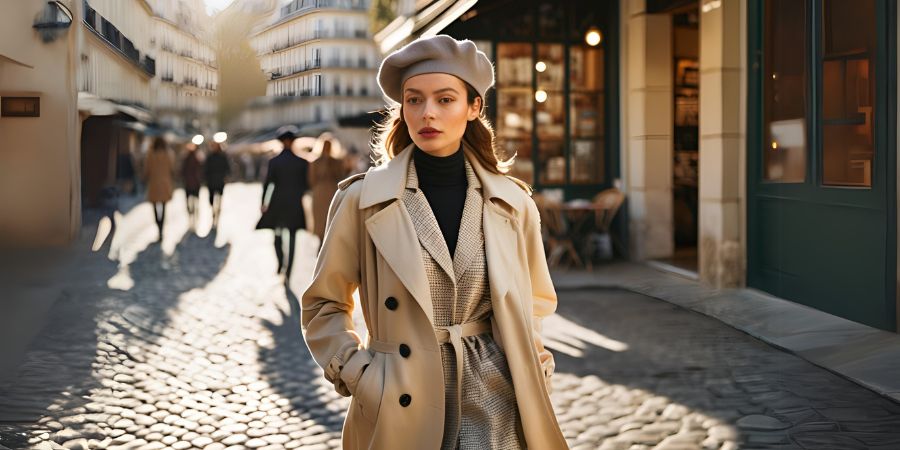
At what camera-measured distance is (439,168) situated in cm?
267

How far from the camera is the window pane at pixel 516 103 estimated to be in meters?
12.7

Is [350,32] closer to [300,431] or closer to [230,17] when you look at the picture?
[230,17]

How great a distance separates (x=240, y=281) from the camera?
11.2 metres

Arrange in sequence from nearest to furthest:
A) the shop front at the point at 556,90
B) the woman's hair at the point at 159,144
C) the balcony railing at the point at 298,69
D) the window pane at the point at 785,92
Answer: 1. the balcony railing at the point at 298,69
2. the woman's hair at the point at 159,144
3. the window pane at the point at 785,92
4. the shop front at the point at 556,90

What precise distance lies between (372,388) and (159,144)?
3.13 metres

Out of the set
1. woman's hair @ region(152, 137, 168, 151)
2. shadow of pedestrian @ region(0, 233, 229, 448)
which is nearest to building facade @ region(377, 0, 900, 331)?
shadow of pedestrian @ region(0, 233, 229, 448)

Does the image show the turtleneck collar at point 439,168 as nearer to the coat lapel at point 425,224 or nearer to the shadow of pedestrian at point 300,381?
the coat lapel at point 425,224

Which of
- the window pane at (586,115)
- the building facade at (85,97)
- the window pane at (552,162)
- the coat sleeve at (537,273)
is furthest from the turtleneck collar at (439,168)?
the window pane at (586,115)

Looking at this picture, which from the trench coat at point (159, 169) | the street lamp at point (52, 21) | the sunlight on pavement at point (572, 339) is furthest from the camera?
the sunlight on pavement at point (572, 339)

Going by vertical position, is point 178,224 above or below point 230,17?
below

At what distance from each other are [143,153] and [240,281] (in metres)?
6.32

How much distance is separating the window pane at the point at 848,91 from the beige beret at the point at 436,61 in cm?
548

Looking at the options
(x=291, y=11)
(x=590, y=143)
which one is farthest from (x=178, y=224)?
(x=291, y=11)

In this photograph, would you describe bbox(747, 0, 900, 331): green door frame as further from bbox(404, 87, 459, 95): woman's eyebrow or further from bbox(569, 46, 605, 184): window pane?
bbox(404, 87, 459, 95): woman's eyebrow
